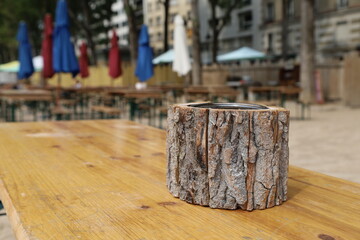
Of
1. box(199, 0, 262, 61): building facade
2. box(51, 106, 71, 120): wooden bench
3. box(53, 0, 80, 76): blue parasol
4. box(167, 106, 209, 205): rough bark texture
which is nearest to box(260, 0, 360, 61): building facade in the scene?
box(199, 0, 262, 61): building facade

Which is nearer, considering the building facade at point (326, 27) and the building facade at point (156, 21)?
the building facade at point (326, 27)

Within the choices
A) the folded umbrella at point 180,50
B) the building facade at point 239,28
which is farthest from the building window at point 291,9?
the folded umbrella at point 180,50

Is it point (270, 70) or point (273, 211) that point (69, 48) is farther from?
point (270, 70)

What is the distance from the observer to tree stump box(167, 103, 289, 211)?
3.51 ft

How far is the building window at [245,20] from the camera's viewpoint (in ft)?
126

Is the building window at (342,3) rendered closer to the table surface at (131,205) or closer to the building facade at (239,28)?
the building facade at (239,28)

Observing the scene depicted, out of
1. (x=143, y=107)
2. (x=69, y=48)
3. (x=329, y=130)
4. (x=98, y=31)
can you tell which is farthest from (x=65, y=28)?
(x=98, y=31)

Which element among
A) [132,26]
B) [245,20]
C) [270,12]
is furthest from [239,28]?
[132,26]

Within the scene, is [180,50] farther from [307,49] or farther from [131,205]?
[131,205]

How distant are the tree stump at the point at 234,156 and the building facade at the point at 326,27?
24.1m

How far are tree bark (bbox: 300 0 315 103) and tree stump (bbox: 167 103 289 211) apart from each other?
1268cm

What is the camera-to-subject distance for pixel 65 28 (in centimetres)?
884

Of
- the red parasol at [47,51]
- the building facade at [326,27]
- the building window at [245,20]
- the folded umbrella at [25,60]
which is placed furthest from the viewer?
the building window at [245,20]

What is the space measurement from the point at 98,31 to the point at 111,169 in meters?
36.8
